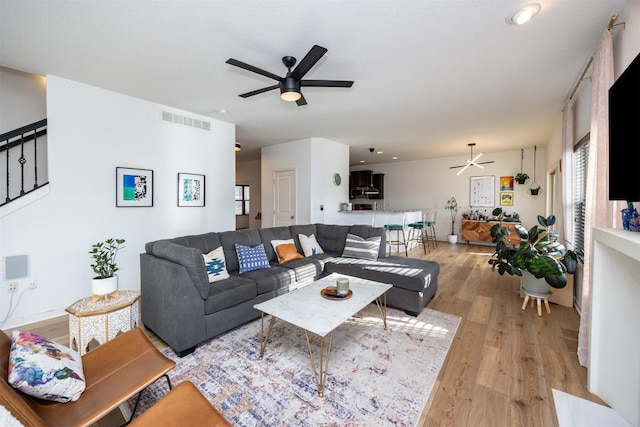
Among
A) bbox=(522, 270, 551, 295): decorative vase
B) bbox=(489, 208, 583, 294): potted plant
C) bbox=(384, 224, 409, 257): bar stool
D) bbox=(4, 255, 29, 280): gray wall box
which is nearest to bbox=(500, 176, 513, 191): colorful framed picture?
bbox=(384, 224, 409, 257): bar stool

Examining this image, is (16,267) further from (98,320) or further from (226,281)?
(226,281)

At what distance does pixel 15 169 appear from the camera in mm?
3416

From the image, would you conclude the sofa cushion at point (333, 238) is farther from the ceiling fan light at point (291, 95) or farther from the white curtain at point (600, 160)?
the white curtain at point (600, 160)

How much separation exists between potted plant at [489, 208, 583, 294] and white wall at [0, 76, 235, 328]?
455 cm

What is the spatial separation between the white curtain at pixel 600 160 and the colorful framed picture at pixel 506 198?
5.68 metres

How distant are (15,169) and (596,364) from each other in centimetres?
619

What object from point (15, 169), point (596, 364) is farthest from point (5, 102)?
point (596, 364)

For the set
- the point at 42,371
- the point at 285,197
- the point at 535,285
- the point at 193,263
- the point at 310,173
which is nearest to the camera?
the point at 42,371

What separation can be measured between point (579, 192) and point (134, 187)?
591 cm

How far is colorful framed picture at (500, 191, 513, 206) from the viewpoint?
6973 millimetres

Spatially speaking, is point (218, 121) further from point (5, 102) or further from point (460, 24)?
point (460, 24)

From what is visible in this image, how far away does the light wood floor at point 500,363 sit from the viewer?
158 centimetres

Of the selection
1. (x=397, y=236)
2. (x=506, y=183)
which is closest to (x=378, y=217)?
(x=397, y=236)

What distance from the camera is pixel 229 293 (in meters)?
2.43
